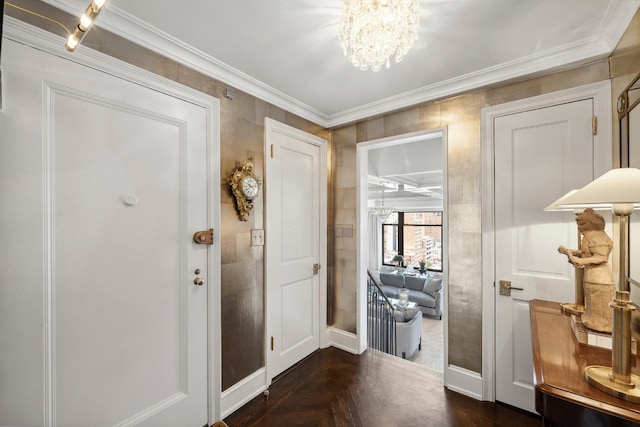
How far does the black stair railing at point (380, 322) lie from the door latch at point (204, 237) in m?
2.43

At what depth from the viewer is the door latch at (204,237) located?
1.76m

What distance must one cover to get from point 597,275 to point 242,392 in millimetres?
2224

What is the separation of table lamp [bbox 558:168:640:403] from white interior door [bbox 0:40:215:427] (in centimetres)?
190

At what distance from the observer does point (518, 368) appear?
1.95 m

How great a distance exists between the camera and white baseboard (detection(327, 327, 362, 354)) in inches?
110

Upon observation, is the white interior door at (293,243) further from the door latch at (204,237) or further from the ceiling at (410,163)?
the ceiling at (410,163)

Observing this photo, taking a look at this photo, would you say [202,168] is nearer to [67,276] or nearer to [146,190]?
[146,190]

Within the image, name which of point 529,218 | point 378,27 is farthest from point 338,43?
point 529,218

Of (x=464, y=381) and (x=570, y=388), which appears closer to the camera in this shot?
(x=570, y=388)

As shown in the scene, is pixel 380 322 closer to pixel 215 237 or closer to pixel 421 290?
pixel 215 237

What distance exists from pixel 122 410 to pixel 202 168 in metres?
1.44

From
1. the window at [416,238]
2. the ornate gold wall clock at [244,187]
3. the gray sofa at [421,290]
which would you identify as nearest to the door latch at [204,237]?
the ornate gold wall clock at [244,187]

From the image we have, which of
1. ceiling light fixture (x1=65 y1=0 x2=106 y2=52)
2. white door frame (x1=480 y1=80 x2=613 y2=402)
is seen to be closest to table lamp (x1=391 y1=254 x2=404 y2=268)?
white door frame (x1=480 y1=80 x2=613 y2=402)

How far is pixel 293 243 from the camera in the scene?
8.36 feet
